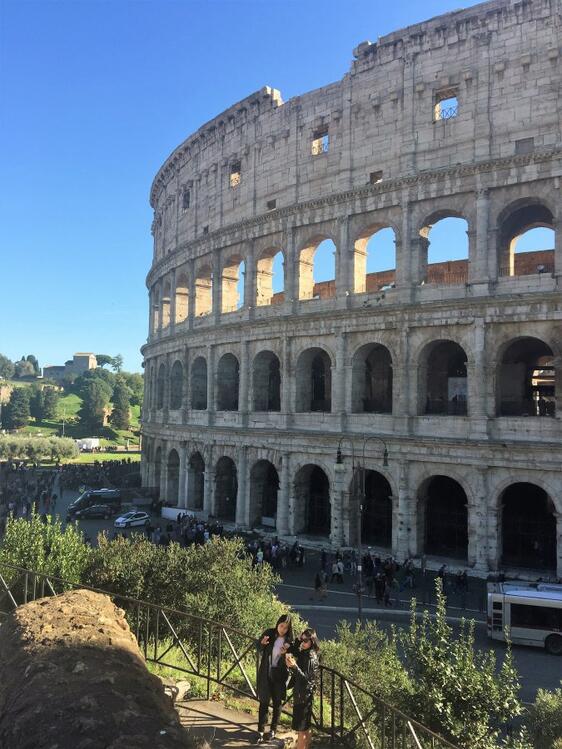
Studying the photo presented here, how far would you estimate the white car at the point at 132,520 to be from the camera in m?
29.8

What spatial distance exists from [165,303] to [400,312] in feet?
66.4

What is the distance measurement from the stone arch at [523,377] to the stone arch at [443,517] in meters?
3.76

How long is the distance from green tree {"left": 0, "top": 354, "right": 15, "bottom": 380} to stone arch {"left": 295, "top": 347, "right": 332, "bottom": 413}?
152m

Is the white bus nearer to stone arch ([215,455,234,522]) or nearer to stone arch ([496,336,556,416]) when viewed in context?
stone arch ([496,336,556,416])

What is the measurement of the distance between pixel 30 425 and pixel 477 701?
10275cm

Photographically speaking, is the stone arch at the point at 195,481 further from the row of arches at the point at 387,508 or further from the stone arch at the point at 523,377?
the stone arch at the point at 523,377

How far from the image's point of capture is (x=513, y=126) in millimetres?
22094

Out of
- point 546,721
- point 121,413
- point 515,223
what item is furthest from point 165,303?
point 121,413

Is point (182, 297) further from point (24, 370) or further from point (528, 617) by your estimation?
point (24, 370)

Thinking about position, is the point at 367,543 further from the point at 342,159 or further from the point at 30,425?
the point at 30,425

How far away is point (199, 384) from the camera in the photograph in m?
33.6

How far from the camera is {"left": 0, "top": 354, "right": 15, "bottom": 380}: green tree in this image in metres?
163

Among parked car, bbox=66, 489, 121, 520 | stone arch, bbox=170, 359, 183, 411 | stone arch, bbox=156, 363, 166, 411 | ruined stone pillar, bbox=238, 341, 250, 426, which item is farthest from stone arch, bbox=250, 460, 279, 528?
stone arch, bbox=156, 363, 166, 411

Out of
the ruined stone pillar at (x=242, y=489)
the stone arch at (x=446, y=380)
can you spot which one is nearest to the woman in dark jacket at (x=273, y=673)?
the stone arch at (x=446, y=380)
